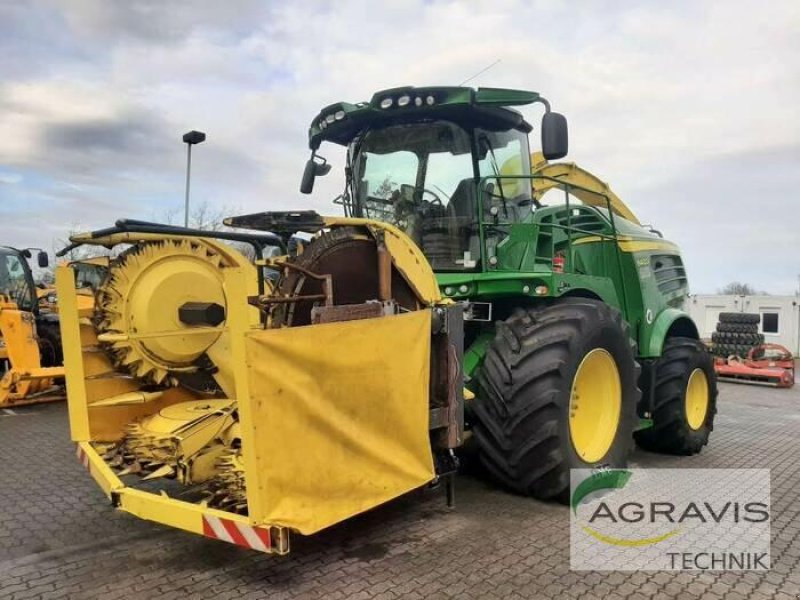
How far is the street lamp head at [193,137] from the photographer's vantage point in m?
11.3

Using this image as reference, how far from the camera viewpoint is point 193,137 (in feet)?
37.1

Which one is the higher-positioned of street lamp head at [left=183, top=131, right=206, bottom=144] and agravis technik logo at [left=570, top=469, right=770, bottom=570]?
street lamp head at [left=183, top=131, right=206, bottom=144]

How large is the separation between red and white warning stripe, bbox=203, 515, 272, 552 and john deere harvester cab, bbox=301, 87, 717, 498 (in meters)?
1.80

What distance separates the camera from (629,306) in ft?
20.5

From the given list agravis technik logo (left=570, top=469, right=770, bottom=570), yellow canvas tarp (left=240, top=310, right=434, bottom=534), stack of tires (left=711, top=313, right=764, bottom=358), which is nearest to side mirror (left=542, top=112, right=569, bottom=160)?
yellow canvas tarp (left=240, top=310, right=434, bottom=534)

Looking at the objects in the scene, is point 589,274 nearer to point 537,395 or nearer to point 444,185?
point 444,185

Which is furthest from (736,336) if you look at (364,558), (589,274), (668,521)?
(364,558)

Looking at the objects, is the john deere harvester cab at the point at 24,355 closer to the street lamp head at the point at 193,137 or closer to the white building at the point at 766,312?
the street lamp head at the point at 193,137

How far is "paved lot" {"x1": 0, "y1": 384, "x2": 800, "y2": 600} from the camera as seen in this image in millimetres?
3160

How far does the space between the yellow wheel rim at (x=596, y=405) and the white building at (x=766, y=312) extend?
1545 centimetres

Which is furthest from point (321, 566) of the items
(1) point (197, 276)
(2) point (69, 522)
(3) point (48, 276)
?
(3) point (48, 276)

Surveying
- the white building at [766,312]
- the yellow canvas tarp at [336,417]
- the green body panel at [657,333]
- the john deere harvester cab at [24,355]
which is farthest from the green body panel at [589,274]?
the white building at [766,312]

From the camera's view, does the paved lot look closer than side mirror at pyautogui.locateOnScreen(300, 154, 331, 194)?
Yes

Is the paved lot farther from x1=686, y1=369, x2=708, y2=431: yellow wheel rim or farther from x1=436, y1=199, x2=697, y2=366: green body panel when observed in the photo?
x1=686, y1=369, x2=708, y2=431: yellow wheel rim
